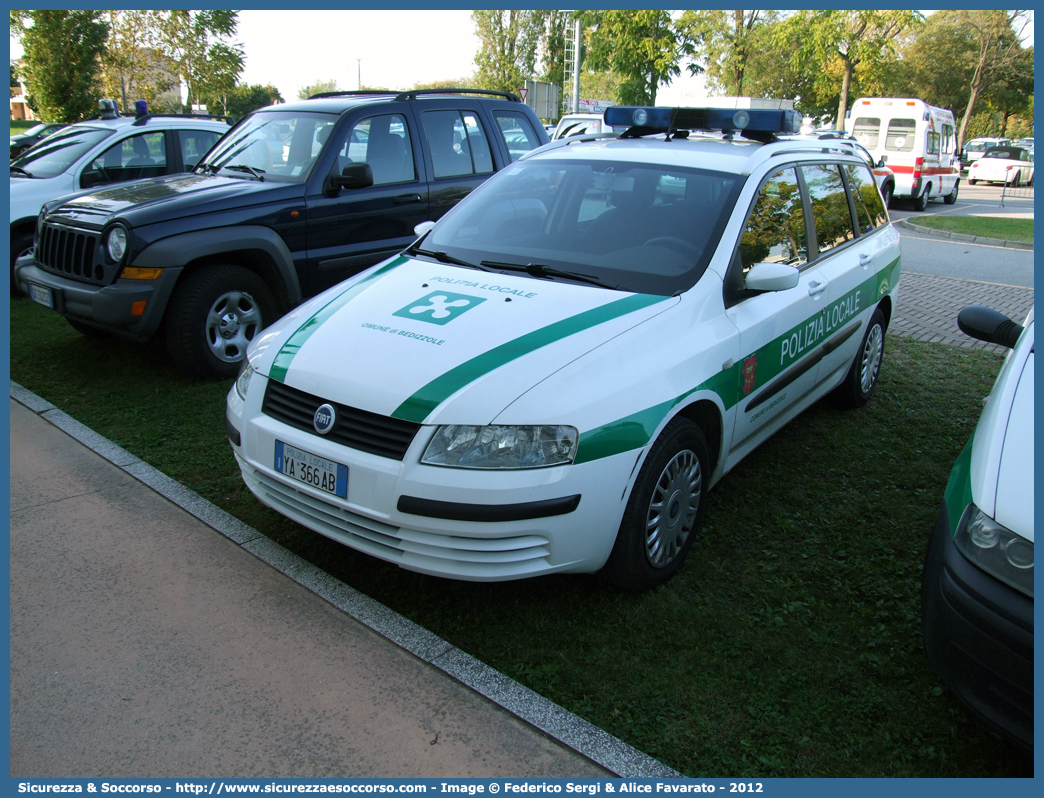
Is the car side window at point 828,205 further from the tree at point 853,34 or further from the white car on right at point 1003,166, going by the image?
the white car on right at point 1003,166

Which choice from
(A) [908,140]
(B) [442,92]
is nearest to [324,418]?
(B) [442,92]

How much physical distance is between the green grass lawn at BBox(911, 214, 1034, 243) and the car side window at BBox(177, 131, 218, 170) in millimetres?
13401

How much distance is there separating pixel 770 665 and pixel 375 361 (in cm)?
187

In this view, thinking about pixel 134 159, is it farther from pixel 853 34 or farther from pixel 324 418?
pixel 853 34

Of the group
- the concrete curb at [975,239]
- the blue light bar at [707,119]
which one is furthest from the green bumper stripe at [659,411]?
the concrete curb at [975,239]

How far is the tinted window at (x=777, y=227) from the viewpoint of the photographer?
12.4ft

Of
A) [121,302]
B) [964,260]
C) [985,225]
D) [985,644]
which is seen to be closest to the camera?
[985,644]

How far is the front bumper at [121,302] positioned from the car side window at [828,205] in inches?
159

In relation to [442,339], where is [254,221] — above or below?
above

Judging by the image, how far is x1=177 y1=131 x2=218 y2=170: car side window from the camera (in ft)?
28.3

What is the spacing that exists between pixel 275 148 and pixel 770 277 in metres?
4.36

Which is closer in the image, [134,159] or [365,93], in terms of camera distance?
[365,93]

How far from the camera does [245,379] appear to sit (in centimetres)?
349

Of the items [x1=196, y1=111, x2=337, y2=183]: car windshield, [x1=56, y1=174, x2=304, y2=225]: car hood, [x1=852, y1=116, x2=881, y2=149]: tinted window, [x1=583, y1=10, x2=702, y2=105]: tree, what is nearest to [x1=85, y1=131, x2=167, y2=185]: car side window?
[x1=196, y1=111, x2=337, y2=183]: car windshield
